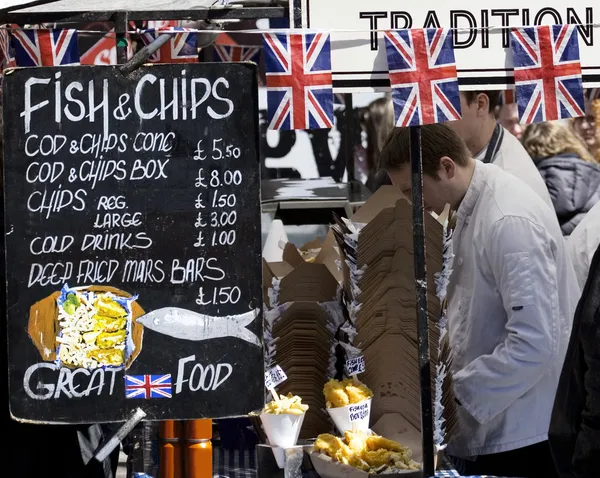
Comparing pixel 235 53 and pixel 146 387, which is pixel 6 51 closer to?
pixel 146 387

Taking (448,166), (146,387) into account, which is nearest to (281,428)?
(146,387)

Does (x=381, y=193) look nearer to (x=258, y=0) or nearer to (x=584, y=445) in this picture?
(x=258, y=0)

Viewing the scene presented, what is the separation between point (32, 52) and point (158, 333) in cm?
147

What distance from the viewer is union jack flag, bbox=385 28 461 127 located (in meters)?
3.44

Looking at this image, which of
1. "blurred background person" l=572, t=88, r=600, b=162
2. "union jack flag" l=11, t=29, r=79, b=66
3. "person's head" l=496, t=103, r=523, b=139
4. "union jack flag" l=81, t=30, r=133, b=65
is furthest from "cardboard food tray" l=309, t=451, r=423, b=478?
"person's head" l=496, t=103, r=523, b=139

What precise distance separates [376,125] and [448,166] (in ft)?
15.1

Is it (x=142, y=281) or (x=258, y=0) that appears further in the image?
(x=258, y=0)

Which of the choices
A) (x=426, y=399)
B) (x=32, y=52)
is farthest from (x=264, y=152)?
(x=426, y=399)

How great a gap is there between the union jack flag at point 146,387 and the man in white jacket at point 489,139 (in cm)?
235

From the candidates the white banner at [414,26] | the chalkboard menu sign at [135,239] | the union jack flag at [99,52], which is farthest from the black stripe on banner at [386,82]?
the union jack flag at [99,52]

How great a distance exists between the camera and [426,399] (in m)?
3.55

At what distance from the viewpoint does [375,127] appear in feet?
28.8

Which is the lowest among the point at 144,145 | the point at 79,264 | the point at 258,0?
the point at 79,264

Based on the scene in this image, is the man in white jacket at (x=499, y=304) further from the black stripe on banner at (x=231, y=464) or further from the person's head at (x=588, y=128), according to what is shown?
the person's head at (x=588, y=128)
